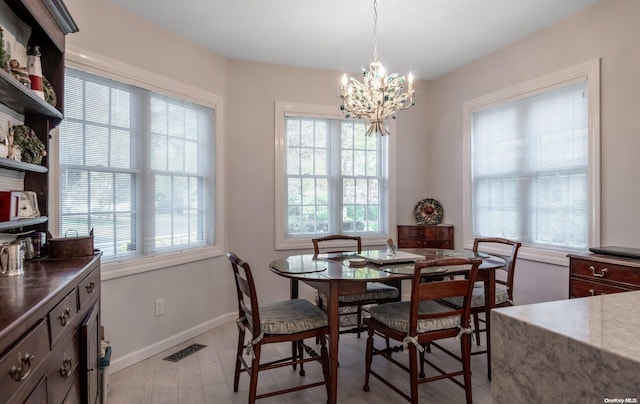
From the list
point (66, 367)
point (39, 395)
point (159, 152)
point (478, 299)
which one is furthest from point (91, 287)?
point (478, 299)

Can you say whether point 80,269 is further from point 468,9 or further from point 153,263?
point 468,9

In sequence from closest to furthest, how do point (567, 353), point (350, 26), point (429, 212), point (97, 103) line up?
point (567, 353)
point (97, 103)
point (350, 26)
point (429, 212)

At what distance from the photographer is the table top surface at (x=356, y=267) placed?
7.28ft

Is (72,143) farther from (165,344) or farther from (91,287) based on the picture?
(165,344)

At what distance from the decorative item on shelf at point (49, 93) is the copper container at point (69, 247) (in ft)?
2.42

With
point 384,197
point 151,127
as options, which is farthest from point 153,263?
point 384,197

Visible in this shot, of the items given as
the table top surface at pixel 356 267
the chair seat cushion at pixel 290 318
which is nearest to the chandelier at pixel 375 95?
the table top surface at pixel 356 267

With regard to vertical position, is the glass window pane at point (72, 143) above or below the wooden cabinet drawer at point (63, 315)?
above

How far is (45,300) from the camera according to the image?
1.12 metres

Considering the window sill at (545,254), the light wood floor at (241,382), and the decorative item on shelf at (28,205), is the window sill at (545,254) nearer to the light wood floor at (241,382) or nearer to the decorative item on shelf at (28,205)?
the light wood floor at (241,382)

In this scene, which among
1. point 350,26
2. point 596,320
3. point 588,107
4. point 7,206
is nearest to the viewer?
point 596,320

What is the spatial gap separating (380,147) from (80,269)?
3.61m

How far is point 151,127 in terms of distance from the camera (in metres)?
3.13

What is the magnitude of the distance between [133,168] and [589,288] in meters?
3.46
